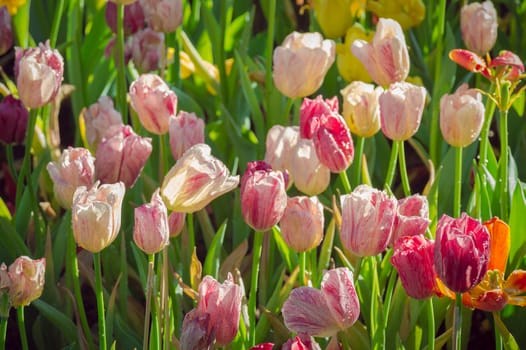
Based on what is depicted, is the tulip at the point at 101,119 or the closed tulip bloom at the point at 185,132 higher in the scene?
the closed tulip bloom at the point at 185,132

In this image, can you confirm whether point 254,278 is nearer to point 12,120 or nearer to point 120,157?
point 120,157

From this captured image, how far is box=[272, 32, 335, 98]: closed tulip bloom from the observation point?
132 centimetres

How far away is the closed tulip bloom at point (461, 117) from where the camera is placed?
1.19 meters

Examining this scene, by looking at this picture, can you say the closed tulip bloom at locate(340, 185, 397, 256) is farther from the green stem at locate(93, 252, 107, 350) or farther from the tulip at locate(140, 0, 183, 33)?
the tulip at locate(140, 0, 183, 33)

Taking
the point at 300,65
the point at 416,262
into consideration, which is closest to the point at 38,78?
the point at 300,65

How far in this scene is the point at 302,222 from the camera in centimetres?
110

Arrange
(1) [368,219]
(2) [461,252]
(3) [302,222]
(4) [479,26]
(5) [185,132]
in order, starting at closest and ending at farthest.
A: (2) [461,252], (1) [368,219], (3) [302,222], (5) [185,132], (4) [479,26]

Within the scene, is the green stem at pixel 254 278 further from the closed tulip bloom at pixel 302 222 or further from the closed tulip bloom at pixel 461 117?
the closed tulip bloom at pixel 461 117

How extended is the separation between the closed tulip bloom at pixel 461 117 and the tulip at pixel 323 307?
34 centimetres

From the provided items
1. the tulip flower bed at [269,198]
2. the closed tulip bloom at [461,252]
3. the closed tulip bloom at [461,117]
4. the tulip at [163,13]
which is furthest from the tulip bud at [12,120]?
the closed tulip bloom at [461,252]

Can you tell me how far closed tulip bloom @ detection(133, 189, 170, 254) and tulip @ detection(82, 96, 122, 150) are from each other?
0.48 metres

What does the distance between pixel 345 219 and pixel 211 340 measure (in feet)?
0.61

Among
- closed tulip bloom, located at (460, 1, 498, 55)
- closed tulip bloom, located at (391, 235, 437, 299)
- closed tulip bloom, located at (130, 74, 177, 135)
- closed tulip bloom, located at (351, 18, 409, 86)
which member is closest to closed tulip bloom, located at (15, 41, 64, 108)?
closed tulip bloom, located at (130, 74, 177, 135)

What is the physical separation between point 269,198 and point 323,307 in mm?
129
